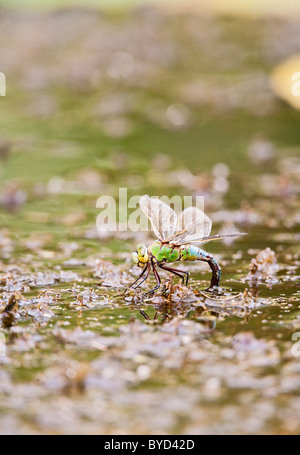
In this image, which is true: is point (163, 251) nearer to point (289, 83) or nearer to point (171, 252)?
point (171, 252)

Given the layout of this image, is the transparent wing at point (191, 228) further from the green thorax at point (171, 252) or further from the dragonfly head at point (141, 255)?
the dragonfly head at point (141, 255)

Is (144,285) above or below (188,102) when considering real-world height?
below

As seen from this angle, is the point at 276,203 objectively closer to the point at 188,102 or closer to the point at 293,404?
the point at 293,404

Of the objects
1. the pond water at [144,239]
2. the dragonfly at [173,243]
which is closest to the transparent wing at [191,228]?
the dragonfly at [173,243]

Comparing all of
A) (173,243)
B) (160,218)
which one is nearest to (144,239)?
(160,218)

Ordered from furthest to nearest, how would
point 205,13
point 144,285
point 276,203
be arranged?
1. point 205,13
2. point 276,203
3. point 144,285

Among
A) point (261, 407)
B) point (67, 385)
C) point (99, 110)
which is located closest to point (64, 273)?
point (67, 385)
